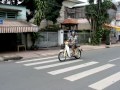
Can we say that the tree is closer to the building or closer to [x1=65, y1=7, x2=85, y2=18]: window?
[x1=65, y1=7, x2=85, y2=18]: window

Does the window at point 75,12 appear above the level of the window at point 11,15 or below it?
above

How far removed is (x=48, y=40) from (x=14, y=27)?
7.22m

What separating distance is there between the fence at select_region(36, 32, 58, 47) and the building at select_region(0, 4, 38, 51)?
1.75 metres

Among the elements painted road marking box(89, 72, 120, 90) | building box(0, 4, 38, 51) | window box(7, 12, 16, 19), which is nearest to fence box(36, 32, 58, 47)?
building box(0, 4, 38, 51)

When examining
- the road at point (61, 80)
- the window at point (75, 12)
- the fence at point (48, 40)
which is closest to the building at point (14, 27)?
the fence at point (48, 40)

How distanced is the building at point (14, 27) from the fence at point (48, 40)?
1754mm

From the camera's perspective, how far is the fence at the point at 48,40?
23548 millimetres

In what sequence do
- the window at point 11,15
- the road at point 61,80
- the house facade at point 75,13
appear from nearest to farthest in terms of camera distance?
the road at point 61,80 < the window at point 11,15 < the house facade at point 75,13

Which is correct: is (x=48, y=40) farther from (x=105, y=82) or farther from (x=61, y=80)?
(x=105, y=82)

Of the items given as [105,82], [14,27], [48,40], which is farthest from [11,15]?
[105,82]

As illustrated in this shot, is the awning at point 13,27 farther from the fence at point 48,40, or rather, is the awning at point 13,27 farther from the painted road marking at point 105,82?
the painted road marking at point 105,82

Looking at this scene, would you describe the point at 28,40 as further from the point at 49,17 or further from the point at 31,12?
the point at 49,17

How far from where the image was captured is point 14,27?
703 inches

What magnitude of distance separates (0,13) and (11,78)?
11918mm
